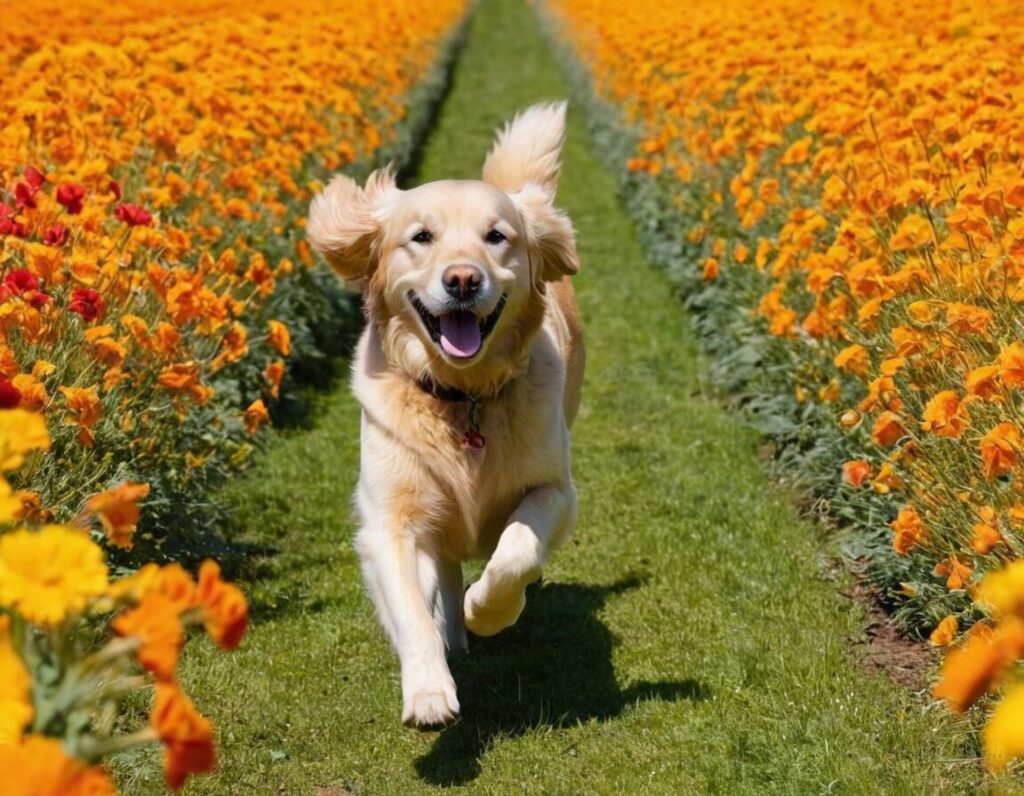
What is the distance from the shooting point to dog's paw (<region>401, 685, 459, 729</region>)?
12.7ft

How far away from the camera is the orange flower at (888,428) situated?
4.20m

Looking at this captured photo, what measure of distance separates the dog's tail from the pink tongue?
112cm

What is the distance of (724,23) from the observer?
40.5ft

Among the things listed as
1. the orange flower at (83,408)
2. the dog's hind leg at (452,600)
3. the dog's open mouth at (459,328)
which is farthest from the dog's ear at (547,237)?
the orange flower at (83,408)

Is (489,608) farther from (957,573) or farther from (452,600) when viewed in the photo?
(957,573)

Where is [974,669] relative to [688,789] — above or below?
above

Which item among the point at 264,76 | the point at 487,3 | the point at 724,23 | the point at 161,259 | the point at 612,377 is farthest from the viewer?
the point at 487,3

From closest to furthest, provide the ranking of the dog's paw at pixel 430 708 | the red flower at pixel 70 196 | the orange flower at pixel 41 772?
the orange flower at pixel 41 772
the dog's paw at pixel 430 708
the red flower at pixel 70 196

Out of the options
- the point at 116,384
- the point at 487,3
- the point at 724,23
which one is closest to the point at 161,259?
the point at 116,384

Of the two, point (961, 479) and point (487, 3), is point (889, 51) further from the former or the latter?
point (487, 3)

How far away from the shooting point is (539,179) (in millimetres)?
5645

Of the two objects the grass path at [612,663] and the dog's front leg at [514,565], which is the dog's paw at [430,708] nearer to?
the grass path at [612,663]

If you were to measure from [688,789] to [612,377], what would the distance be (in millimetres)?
5287

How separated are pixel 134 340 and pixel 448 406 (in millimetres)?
1414
